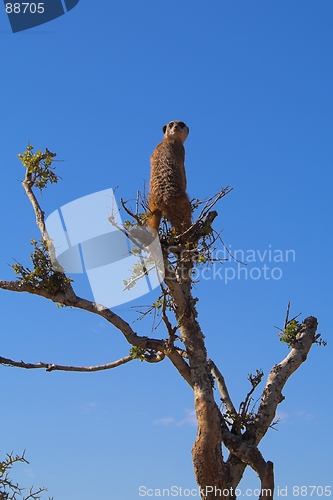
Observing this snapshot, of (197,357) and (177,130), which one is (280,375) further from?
(177,130)

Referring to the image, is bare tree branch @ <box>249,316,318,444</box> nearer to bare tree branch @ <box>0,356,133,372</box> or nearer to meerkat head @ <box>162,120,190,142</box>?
bare tree branch @ <box>0,356,133,372</box>

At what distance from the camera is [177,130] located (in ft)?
36.8

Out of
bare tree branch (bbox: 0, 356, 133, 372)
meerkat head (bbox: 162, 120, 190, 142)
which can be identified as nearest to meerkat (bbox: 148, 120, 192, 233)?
meerkat head (bbox: 162, 120, 190, 142)

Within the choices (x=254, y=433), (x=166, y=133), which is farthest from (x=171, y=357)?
(x=166, y=133)

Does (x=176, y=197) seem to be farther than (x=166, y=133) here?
No

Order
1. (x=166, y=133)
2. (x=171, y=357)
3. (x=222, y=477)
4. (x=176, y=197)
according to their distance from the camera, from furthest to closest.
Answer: (x=166, y=133), (x=176, y=197), (x=171, y=357), (x=222, y=477)

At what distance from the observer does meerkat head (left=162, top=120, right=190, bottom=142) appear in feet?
36.7

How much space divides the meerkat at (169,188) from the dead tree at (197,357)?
1.16 ft

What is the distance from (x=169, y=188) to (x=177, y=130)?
1364 millimetres

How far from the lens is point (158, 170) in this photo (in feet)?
35.4

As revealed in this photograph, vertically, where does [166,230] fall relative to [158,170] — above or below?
below

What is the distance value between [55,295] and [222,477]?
158 inches

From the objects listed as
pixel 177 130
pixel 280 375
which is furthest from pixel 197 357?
pixel 177 130

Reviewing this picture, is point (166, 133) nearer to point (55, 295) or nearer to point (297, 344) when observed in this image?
point (55, 295)
